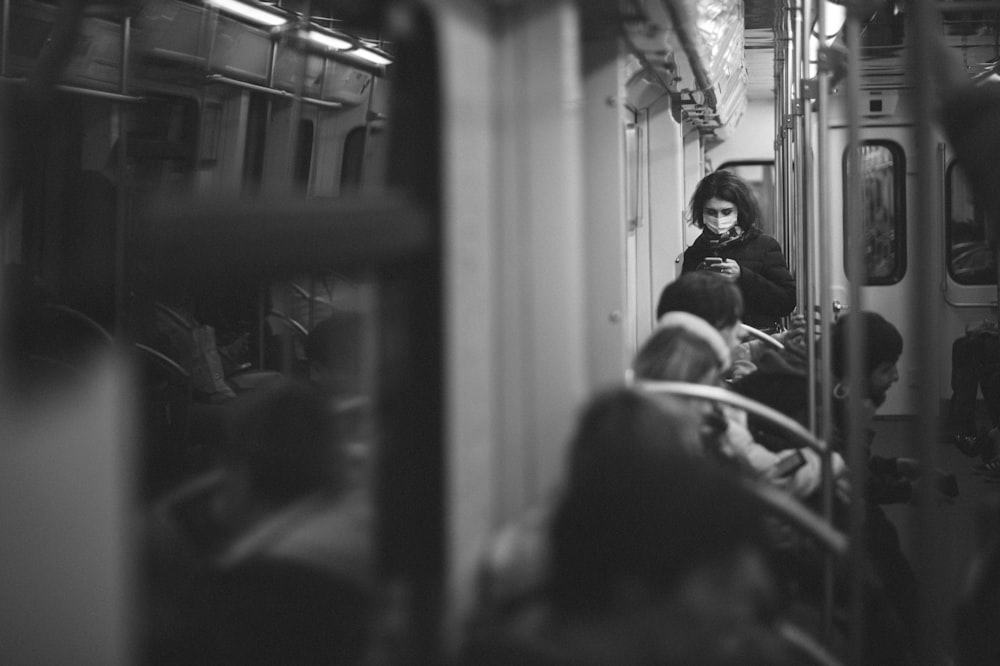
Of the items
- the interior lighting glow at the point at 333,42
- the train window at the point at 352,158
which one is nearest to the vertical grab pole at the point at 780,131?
the train window at the point at 352,158

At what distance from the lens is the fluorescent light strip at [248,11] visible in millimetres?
3850

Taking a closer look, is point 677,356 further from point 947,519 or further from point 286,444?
point 286,444

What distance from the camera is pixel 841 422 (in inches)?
126

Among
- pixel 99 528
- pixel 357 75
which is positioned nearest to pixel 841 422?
pixel 357 75

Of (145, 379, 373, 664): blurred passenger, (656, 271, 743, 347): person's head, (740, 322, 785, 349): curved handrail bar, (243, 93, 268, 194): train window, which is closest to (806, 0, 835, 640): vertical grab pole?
(656, 271, 743, 347): person's head

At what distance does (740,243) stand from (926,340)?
2.62 meters

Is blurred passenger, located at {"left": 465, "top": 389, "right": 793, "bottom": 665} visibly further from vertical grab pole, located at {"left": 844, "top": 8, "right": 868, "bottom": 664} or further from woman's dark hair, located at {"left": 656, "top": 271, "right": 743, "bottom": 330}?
woman's dark hair, located at {"left": 656, "top": 271, "right": 743, "bottom": 330}

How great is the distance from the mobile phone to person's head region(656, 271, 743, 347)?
282mm

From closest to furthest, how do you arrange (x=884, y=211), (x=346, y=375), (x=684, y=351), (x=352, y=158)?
1. (x=346, y=375)
2. (x=684, y=351)
3. (x=352, y=158)
4. (x=884, y=211)

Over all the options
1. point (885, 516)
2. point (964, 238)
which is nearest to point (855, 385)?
point (885, 516)

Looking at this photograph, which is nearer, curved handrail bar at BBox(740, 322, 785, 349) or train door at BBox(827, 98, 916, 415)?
curved handrail bar at BBox(740, 322, 785, 349)

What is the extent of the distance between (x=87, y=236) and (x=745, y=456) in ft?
6.93

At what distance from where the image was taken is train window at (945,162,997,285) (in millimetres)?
6984

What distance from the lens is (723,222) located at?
369cm
